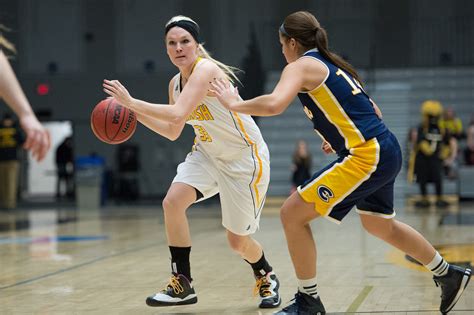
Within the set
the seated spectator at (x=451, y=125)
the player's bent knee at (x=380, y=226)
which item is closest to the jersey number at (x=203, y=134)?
the player's bent knee at (x=380, y=226)

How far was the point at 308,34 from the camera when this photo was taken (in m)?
4.73

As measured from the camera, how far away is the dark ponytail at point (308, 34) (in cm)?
470

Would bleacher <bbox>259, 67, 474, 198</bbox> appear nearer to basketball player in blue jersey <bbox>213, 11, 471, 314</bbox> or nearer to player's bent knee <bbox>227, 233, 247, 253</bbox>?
player's bent knee <bbox>227, 233, 247, 253</bbox>

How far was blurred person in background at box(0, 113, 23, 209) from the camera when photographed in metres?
18.1

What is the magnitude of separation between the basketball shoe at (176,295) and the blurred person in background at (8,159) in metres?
13.4

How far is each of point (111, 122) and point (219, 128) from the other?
663 mm

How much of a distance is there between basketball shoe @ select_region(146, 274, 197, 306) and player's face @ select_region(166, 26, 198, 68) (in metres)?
1.31

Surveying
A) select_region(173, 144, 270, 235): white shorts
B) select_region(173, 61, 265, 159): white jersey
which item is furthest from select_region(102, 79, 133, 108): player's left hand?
select_region(173, 144, 270, 235): white shorts

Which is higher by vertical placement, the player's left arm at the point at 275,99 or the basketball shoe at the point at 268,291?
the player's left arm at the point at 275,99

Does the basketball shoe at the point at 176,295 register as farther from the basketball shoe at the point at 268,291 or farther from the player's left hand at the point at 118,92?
→ the player's left hand at the point at 118,92

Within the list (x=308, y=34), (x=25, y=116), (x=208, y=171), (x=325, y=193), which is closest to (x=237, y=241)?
(x=208, y=171)

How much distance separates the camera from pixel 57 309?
5.48 m

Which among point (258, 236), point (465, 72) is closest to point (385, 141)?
point (258, 236)

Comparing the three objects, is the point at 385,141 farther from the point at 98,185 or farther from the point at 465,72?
the point at 465,72
